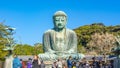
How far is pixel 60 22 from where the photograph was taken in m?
25.4

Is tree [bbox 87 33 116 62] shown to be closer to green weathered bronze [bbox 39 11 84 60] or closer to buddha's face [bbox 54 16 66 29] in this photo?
green weathered bronze [bbox 39 11 84 60]

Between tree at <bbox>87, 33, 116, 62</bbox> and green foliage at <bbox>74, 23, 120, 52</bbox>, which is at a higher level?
green foliage at <bbox>74, 23, 120, 52</bbox>

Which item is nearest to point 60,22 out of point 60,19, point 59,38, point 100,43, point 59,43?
point 60,19

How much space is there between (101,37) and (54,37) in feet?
179

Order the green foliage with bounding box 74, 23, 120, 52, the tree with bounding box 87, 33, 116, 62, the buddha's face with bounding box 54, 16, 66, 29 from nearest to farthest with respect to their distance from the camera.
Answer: the buddha's face with bounding box 54, 16, 66, 29 → the tree with bounding box 87, 33, 116, 62 → the green foliage with bounding box 74, 23, 120, 52

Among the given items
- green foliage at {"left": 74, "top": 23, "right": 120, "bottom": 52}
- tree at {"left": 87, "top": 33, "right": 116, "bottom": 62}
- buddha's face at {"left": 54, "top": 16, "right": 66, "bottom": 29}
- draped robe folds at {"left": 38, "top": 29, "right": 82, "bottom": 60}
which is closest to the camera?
draped robe folds at {"left": 38, "top": 29, "right": 82, "bottom": 60}

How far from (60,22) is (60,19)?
0.20 m

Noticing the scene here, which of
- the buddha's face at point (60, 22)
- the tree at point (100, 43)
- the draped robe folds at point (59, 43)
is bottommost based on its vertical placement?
the draped robe folds at point (59, 43)

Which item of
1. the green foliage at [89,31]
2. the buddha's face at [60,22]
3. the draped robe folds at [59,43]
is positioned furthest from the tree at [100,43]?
the buddha's face at [60,22]

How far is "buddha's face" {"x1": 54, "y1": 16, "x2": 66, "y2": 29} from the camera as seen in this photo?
25.3 m

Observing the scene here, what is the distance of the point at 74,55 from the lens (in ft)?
79.2

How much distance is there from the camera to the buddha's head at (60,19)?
25312 millimetres

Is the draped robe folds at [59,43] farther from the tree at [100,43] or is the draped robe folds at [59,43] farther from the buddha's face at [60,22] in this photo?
the tree at [100,43]

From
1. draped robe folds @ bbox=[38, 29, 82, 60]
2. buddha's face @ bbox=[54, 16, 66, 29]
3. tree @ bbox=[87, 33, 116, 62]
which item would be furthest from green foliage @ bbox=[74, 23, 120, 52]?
buddha's face @ bbox=[54, 16, 66, 29]
